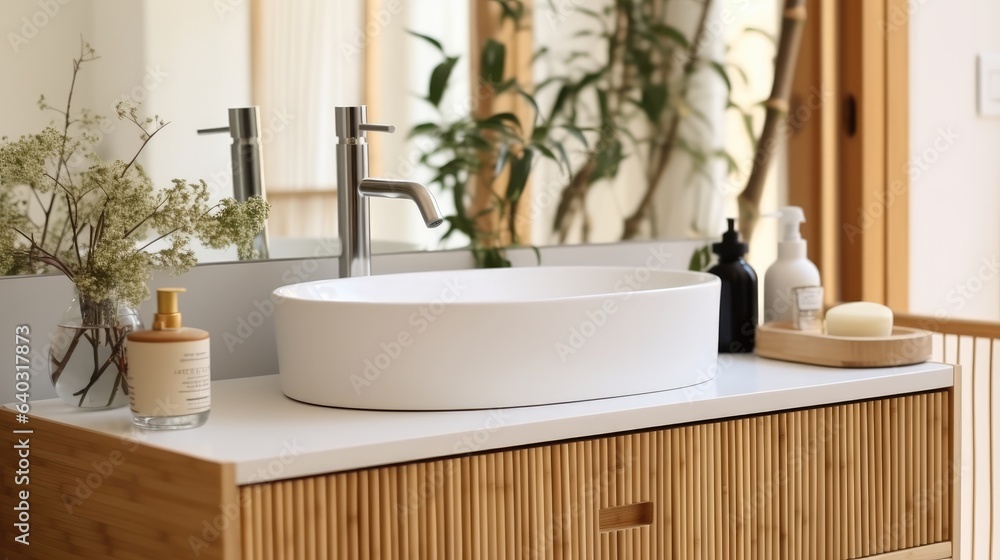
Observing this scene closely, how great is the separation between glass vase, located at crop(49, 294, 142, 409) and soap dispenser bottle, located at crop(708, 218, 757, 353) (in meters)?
0.79

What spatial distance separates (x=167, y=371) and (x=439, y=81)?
2.35ft

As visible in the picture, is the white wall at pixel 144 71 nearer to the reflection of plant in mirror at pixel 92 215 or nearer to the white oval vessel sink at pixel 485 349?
the reflection of plant in mirror at pixel 92 215

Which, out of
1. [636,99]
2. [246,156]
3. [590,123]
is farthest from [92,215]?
[636,99]

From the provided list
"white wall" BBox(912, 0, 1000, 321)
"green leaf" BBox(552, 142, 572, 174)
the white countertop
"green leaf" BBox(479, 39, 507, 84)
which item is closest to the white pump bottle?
the white countertop

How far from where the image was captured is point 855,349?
1.38 meters

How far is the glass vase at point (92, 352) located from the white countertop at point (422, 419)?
0.08 ft

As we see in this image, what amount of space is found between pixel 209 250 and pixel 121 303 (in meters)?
0.25

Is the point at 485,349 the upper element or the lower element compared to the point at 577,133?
lower

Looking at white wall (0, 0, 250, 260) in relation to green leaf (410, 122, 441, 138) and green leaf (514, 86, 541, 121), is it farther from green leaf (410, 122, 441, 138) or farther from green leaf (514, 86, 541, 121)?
green leaf (514, 86, 541, 121)

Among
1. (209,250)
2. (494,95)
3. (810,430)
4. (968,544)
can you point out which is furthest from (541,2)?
(968,544)

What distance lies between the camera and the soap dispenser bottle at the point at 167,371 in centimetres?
103

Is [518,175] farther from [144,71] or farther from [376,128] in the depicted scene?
[144,71]

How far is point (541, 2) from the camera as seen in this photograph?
5.60 ft

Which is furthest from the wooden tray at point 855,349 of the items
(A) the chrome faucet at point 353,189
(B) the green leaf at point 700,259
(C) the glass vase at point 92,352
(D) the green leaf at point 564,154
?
(C) the glass vase at point 92,352
